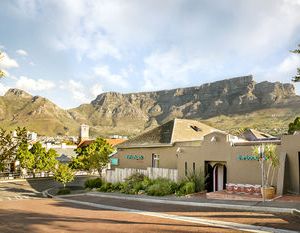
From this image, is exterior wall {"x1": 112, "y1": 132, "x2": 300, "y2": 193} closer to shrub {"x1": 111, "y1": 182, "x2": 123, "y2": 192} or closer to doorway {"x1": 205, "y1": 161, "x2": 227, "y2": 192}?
doorway {"x1": 205, "y1": 161, "x2": 227, "y2": 192}

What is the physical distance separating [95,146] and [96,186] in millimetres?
12398

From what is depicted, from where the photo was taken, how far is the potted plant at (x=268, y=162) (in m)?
17.9

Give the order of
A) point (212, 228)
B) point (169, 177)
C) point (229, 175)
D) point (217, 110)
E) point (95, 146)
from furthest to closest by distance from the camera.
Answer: point (217, 110) → point (95, 146) → point (169, 177) → point (229, 175) → point (212, 228)

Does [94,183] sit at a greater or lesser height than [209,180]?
lesser

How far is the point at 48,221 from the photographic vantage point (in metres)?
15.4

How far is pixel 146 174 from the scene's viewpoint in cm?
2938

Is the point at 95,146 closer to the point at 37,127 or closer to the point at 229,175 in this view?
the point at 229,175

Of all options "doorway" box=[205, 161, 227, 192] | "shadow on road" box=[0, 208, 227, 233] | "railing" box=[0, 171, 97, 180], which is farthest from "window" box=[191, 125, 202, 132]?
"railing" box=[0, 171, 97, 180]

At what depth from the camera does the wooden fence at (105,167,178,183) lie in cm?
2710

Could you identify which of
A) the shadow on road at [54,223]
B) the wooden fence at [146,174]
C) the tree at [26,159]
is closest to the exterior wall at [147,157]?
the wooden fence at [146,174]

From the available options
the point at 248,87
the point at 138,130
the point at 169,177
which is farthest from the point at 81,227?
the point at 248,87

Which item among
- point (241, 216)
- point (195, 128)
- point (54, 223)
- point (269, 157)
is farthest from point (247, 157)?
point (195, 128)

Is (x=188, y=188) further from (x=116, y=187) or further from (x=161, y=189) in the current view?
(x=116, y=187)

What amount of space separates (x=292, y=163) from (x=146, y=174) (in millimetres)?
13949
